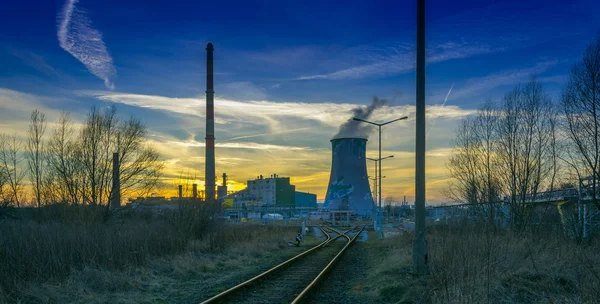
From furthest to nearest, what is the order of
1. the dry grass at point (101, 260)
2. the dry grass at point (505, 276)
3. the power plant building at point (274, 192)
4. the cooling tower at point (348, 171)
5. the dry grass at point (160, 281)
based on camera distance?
1. the power plant building at point (274, 192)
2. the cooling tower at point (348, 171)
3. the dry grass at point (101, 260)
4. the dry grass at point (160, 281)
5. the dry grass at point (505, 276)

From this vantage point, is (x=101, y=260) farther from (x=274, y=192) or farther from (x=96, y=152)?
(x=274, y=192)

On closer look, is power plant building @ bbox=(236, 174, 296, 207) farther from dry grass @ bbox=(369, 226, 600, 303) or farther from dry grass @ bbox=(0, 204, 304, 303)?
dry grass @ bbox=(369, 226, 600, 303)

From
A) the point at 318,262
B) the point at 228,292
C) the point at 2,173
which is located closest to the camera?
the point at 228,292

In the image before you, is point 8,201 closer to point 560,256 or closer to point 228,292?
point 228,292

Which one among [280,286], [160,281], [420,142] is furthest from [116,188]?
[420,142]

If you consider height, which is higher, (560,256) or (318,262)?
(560,256)

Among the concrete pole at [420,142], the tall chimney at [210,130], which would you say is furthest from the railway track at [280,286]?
the tall chimney at [210,130]

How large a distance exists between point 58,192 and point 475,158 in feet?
73.4

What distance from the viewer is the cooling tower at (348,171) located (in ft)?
167

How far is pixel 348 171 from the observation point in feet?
167

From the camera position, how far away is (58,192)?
25906 millimetres

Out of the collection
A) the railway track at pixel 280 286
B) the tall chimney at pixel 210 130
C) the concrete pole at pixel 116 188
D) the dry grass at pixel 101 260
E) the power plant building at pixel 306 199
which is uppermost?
the tall chimney at pixel 210 130

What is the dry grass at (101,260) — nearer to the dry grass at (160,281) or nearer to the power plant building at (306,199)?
the dry grass at (160,281)

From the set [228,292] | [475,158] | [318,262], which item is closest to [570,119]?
[475,158]
